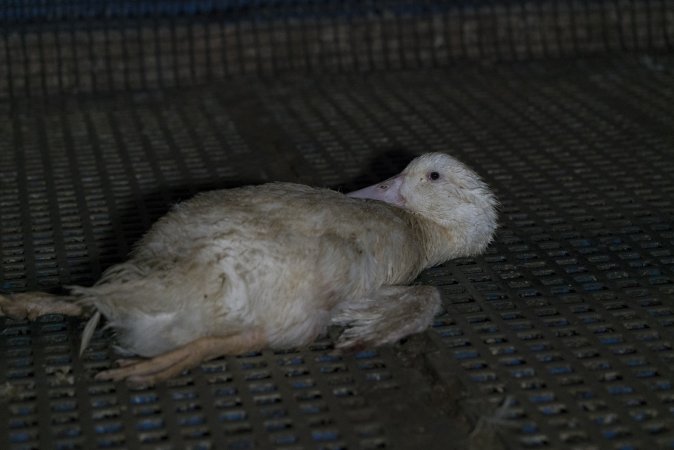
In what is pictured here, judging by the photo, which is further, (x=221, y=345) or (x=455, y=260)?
(x=455, y=260)

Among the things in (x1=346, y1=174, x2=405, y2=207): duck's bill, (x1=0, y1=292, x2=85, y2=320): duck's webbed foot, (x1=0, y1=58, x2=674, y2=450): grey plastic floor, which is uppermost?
(x1=346, y1=174, x2=405, y2=207): duck's bill

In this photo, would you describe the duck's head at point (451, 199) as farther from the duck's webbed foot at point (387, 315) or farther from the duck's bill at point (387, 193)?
the duck's webbed foot at point (387, 315)

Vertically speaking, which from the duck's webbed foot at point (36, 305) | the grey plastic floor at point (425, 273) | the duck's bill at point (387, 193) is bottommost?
the grey plastic floor at point (425, 273)

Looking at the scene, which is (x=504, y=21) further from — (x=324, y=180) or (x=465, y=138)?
(x=324, y=180)

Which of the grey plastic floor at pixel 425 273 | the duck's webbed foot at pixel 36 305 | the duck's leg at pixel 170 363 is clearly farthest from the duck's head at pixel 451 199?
the duck's webbed foot at pixel 36 305

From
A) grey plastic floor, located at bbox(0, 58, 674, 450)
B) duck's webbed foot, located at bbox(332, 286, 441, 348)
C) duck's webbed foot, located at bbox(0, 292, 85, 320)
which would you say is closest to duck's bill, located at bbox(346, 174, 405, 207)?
grey plastic floor, located at bbox(0, 58, 674, 450)

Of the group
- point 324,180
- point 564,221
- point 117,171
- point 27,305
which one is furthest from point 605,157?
point 27,305

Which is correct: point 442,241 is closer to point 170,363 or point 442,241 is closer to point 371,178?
point 371,178

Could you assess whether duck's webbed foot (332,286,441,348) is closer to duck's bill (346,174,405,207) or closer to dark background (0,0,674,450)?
dark background (0,0,674,450)
